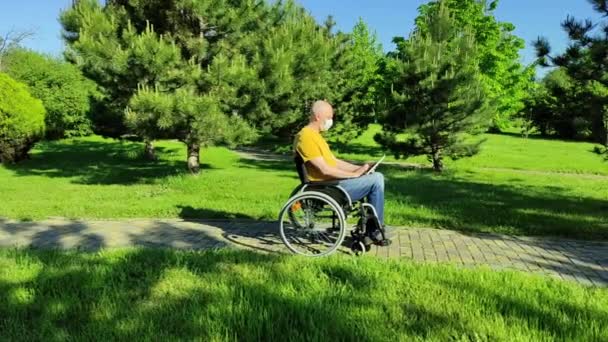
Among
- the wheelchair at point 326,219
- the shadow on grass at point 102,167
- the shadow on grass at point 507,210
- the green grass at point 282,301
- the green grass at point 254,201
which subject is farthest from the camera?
the shadow on grass at point 102,167

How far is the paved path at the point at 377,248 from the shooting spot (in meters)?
5.43

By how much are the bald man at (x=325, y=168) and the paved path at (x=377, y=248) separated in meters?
0.65

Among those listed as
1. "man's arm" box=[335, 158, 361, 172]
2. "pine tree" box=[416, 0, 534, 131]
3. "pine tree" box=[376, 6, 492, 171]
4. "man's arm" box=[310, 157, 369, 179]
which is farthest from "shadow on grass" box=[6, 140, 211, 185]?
"pine tree" box=[416, 0, 534, 131]

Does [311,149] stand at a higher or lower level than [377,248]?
higher

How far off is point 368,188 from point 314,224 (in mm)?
693

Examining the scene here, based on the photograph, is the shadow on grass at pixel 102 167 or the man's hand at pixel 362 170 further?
the shadow on grass at pixel 102 167

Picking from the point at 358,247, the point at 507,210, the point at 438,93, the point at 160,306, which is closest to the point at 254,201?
the point at 358,247

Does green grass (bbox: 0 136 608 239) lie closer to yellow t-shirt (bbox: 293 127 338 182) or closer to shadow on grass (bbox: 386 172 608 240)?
shadow on grass (bbox: 386 172 608 240)

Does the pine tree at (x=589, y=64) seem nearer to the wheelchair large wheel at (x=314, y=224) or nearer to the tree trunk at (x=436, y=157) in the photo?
the wheelchair large wheel at (x=314, y=224)

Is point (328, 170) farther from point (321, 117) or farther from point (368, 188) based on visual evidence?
point (321, 117)

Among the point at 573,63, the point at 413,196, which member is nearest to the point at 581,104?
the point at 573,63

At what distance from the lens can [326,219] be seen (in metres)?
5.90

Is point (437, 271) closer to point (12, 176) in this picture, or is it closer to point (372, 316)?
point (372, 316)

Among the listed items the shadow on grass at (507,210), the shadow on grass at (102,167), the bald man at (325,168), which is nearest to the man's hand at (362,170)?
the bald man at (325,168)
